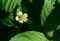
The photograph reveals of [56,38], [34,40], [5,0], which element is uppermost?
[5,0]

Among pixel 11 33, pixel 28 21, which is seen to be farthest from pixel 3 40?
pixel 28 21

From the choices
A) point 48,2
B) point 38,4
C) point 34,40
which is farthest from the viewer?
point 38,4

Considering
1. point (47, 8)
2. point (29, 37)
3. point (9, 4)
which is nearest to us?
point (29, 37)

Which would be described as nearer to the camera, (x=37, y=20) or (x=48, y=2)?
(x=48, y=2)

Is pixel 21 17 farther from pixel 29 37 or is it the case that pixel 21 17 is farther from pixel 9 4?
pixel 29 37

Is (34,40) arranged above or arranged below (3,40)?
above

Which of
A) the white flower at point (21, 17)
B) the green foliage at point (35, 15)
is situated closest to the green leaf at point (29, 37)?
the green foliage at point (35, 15)

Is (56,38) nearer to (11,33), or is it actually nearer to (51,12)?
(51,12)

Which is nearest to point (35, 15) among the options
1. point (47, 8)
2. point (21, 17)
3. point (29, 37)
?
point (21, 17)

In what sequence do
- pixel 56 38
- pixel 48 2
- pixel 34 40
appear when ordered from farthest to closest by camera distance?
pixel 56 38
pixel 48 2
pixel 34 40

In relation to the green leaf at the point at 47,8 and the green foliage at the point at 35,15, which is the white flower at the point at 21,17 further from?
the green leaf at the point at 47,8
